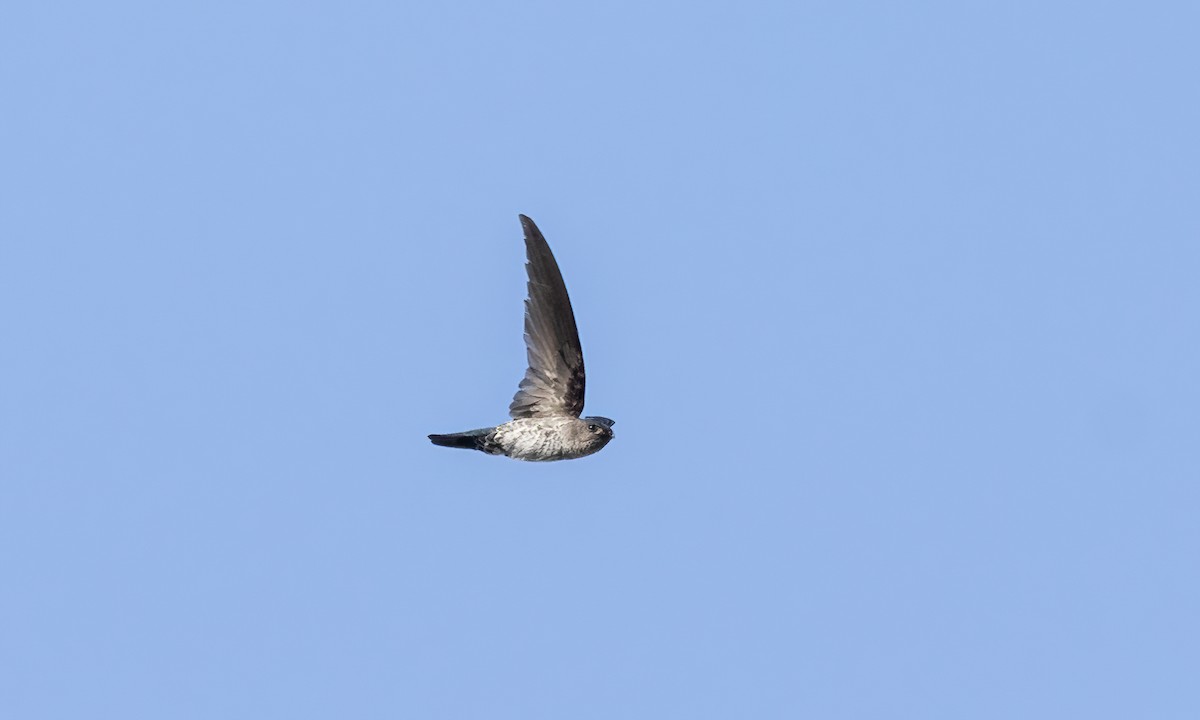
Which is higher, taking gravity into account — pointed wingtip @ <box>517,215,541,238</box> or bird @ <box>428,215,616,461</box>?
pointed wingtip @ <box>517,215,541,238</box>

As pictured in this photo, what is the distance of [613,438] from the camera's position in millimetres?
29203

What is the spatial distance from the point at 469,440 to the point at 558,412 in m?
1.18

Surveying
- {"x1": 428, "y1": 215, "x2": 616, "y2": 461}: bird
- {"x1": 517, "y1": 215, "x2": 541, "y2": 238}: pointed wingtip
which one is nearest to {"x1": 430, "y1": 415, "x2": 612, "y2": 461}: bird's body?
{"x1": 428, "y1": 215, "x2": 616, "y2": 461}: bird

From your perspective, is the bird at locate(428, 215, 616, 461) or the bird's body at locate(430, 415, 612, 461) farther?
the bird's body at locate(430, 415, 612, 461)

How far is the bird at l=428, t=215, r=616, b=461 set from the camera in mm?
28500

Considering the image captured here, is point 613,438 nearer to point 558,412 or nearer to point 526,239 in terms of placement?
point 558,412

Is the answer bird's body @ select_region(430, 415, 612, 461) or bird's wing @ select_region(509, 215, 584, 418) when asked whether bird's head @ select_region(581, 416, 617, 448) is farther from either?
bird's wing @ select_region(509, 215, 584, 418)

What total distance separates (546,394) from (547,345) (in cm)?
67

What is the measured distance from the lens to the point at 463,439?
28.7 metres

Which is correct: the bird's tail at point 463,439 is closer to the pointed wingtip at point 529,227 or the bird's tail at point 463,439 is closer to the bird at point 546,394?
the bird at point 546,394

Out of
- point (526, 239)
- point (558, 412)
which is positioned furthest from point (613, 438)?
point (526, 239)

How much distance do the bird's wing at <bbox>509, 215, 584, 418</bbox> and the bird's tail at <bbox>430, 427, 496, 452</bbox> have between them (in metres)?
0.54

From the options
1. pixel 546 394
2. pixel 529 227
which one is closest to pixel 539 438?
pixel 546 394

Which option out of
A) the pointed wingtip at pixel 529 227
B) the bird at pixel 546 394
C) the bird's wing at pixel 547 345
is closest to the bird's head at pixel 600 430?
the bird at pixel 546 394
